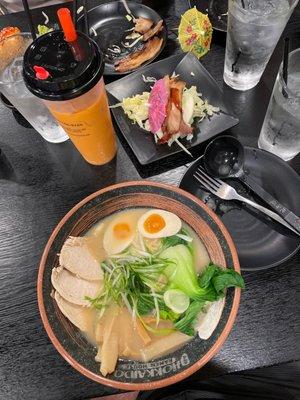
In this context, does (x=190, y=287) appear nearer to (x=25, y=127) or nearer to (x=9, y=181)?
(x=9, y=181)

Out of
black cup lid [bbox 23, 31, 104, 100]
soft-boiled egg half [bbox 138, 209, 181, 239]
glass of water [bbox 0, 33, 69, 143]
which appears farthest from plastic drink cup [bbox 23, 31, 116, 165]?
soft-boiled egg half [bbox 138, 209, 181, 239]

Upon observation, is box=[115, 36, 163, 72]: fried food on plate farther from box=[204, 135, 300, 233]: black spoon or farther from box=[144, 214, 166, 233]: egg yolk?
box=[144, 214, 166, 233]: egg yolk

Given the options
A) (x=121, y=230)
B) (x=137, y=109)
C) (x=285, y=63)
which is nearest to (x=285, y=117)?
(x=285, y=63)

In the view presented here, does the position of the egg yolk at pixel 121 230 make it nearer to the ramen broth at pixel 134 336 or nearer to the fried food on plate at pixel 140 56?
the ramen broth at pixel 134 336

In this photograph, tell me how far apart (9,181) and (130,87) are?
0.66m

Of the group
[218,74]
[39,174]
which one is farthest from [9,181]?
[218,74]

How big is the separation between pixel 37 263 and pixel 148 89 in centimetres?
89

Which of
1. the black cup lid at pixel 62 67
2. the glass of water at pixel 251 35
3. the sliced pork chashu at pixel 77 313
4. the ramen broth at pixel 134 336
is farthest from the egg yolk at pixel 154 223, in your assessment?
the glass of water at pixel 251 35

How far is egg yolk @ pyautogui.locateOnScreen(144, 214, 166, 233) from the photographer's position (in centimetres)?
110

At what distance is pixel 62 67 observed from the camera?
3.13 ft

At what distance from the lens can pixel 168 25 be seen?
1.81 meters

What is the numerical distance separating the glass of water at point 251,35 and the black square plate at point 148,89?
13cm

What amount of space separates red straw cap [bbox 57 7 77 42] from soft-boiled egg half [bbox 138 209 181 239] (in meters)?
0.56

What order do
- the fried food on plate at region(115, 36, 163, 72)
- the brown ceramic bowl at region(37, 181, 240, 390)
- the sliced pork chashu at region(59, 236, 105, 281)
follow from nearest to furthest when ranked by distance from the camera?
the brown ceramic bowl at region(37, 181, 240, 390)
the sliced pork chashu at region(59, 236, 105, 281)
the fried food on plate at region(115, 36, 163, 72)
